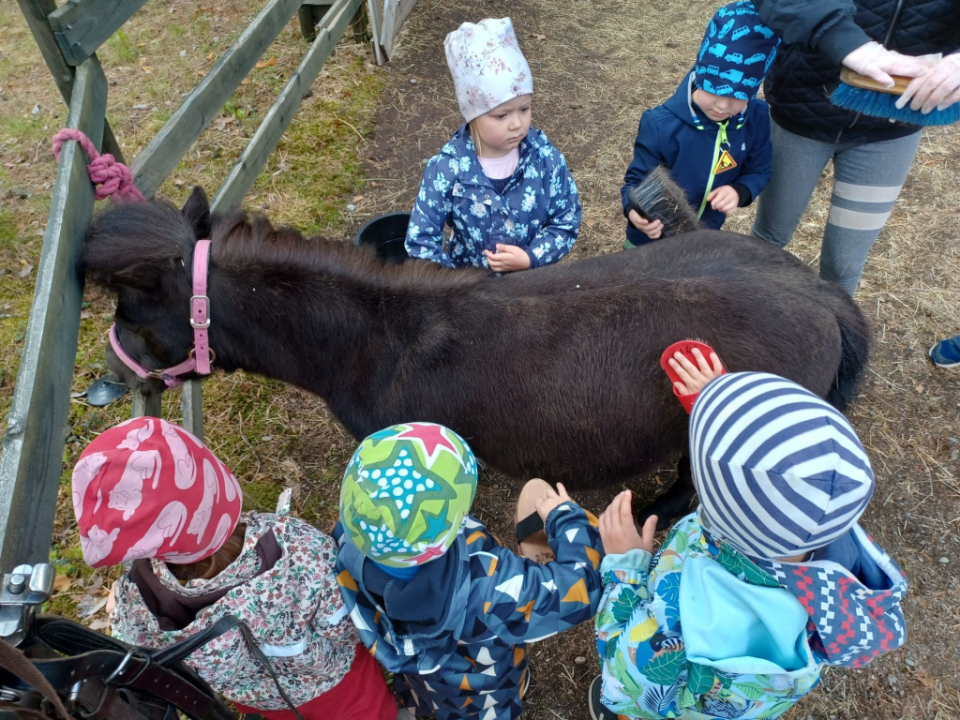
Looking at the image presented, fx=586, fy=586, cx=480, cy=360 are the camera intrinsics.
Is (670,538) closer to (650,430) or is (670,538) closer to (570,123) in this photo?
(650,430)

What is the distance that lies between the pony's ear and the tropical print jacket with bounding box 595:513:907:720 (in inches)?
87.1

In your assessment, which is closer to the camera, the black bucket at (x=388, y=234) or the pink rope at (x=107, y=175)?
the pink rope at (x=107, y=175)

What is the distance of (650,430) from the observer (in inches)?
99.1

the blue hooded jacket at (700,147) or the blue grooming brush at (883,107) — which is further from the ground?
the blue grooming brush at (883,107)

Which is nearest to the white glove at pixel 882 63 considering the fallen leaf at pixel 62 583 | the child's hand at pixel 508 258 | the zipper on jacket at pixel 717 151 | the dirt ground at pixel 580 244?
Result: the zipper on jacket at pixel 717 151

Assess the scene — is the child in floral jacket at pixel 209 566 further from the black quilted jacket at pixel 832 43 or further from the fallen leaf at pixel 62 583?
the black quilted jacket at pixel 832 43

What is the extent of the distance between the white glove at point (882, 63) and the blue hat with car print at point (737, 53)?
603mm

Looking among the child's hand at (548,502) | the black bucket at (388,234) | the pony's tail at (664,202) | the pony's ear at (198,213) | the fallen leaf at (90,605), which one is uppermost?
the pony's ear at (198,213)

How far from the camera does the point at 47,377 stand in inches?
76.9

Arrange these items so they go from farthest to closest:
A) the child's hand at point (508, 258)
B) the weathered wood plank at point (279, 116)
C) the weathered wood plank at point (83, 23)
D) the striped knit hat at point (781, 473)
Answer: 1. the weathered wood plank at point (279, 116)
2. the child's hand at point (508, 258)
3. the weathered wood plank at point (83, 23)
4. the striped knit hat at point (781, 473)

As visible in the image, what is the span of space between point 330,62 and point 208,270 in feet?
16.9

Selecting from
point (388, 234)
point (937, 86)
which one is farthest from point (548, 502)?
point (388, 234)

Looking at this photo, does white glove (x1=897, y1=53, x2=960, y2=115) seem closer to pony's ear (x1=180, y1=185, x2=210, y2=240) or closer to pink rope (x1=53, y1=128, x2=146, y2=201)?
pony's ear (x1=180, y1=185, x2=210, y2=240)

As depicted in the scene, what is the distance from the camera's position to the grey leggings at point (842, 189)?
2.85 metres
